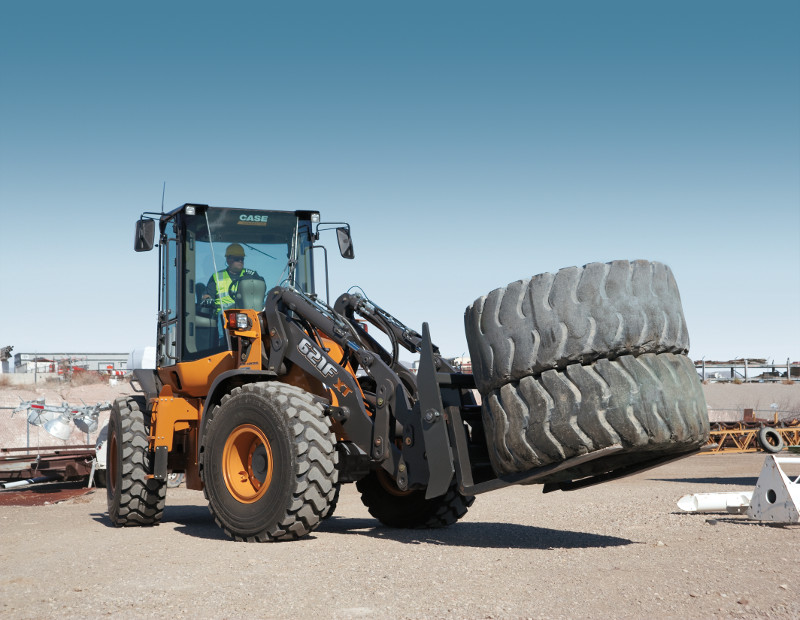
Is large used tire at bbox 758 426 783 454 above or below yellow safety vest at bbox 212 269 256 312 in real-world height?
below

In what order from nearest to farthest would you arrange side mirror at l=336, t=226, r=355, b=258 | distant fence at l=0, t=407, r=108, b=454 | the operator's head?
the operator's head < side mirror at l=336, t=226, r=355, b=258 < distant fence at l=0, t=407, r=108, b=454

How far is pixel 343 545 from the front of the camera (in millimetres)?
7727

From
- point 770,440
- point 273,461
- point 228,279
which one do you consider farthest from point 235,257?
point 770,440

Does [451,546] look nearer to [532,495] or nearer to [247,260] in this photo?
[247,260]

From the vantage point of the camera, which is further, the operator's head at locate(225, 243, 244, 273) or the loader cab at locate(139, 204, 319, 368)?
the operator's head at locate(225, 243, 244, 273)

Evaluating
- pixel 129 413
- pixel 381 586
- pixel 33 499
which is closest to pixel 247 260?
pixel 129 413


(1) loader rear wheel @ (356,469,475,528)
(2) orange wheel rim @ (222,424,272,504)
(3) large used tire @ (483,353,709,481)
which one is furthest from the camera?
(1) loader rear wheel @ (356,469,475,528)

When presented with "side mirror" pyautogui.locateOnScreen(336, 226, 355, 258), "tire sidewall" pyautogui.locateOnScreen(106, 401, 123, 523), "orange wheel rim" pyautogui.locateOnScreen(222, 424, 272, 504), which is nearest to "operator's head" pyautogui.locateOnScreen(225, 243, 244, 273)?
"side mirror" pyautogui.locateOnScreen(336, 226, 355, 258)

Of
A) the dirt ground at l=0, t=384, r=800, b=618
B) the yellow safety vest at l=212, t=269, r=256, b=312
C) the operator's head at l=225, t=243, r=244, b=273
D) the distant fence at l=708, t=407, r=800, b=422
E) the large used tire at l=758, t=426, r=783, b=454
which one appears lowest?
the dirt ground at l=0, t=384, r=800, b=618

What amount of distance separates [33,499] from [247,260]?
27.5ft

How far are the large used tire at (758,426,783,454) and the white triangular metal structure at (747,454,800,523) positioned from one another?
0.35ft

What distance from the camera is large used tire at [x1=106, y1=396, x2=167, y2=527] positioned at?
Answer: 9.94 m

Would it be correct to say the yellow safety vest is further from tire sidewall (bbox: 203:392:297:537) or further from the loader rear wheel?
the loader rear wheel

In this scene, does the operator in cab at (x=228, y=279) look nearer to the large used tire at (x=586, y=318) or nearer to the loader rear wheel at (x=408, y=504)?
the loader rear wheel at (x=408, y=504)
